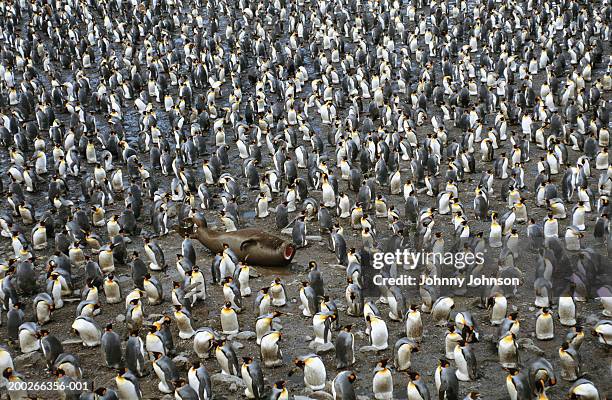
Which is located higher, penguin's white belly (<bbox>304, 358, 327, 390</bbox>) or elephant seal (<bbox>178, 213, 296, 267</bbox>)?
elephant seal (<bbox>178, 213, 296, 267</bbox>)

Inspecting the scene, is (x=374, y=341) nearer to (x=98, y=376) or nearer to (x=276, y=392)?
(x=276, y=392)

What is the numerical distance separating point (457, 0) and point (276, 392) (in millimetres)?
22861

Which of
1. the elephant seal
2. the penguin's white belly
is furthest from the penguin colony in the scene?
the elephant seal

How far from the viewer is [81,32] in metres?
30.8

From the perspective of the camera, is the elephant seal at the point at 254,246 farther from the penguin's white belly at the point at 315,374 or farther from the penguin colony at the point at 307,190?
the penguin's white belly at the point at 315,374

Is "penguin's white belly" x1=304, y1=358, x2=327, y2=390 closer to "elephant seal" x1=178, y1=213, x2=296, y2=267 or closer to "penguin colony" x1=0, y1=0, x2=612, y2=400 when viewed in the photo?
"penguin colony" x1=0, y1=0, x2=612, y2=400

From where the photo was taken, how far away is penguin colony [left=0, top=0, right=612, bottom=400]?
12.7 meters

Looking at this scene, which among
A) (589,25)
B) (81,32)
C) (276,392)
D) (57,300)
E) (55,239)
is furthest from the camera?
(81,32)

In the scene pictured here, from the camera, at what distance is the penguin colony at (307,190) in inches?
500

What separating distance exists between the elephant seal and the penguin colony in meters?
0.23

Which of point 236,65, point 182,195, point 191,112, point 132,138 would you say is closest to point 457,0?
point 236,65

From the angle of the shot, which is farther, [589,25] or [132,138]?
[589,25]

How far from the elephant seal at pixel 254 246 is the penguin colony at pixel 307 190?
0.77 ft

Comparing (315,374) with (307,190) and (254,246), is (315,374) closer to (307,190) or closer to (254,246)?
(254,246)
